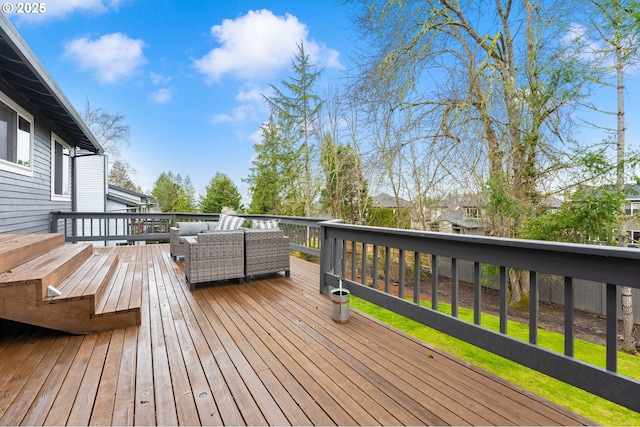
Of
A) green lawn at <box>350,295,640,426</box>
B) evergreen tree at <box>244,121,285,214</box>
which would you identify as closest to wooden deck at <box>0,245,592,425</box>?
green lawn at <box>350,295,640,426</box>

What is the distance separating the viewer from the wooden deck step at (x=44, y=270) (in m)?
2.24

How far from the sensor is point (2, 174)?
4.04m

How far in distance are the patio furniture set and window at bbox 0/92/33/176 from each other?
3.02 m

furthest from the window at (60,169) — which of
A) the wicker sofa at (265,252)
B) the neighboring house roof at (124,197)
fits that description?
the neighboring house roof at (124,197)

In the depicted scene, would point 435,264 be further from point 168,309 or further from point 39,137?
point 39,137

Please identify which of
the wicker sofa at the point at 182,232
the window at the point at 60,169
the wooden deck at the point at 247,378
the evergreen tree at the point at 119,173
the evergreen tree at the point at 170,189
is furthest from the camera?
the evergreen tree at the point at 170,189

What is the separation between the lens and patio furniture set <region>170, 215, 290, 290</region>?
12.3ft

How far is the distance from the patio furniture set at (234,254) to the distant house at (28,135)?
276cm

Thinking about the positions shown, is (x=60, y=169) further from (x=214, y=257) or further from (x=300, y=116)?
(x=300, y=116)

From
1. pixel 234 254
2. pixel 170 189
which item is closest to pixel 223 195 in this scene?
pixel 234 254

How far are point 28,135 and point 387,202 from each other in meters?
9.17

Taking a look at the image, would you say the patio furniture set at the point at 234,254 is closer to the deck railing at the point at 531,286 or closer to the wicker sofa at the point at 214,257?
the wicker sofa at the point at 214,257

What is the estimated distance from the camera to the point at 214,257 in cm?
385

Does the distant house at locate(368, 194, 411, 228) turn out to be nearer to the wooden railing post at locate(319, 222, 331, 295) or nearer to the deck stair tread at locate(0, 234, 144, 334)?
the wooden railing post at locate(319, 222, 331, 295)
